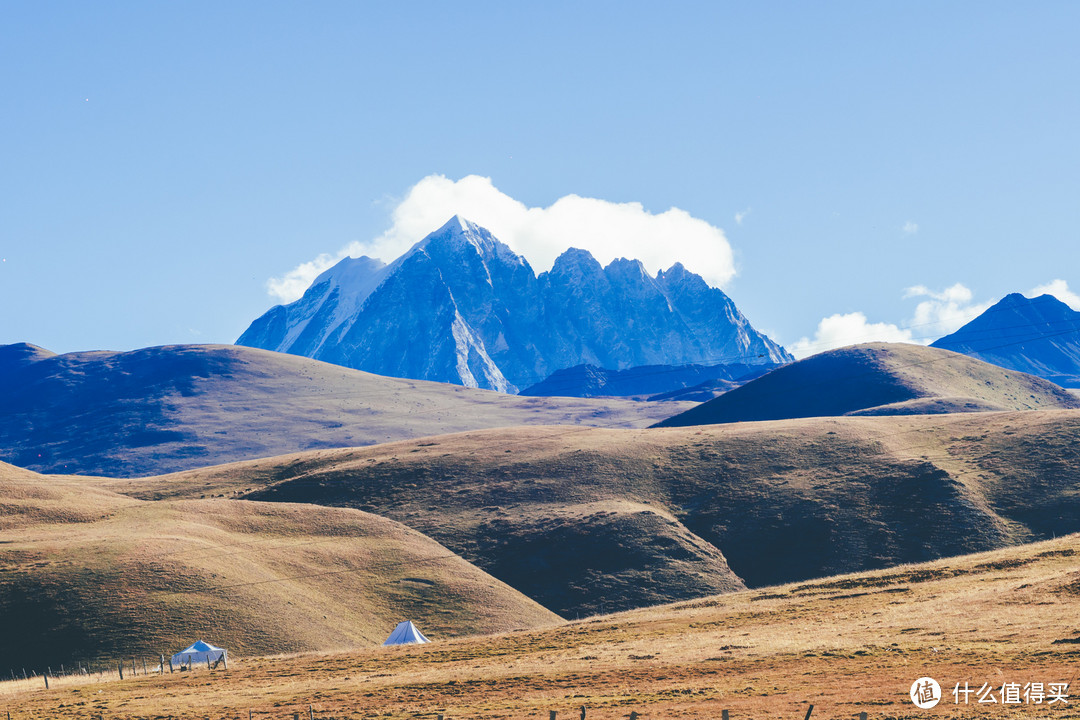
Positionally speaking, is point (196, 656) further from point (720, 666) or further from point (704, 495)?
point (704, 495)

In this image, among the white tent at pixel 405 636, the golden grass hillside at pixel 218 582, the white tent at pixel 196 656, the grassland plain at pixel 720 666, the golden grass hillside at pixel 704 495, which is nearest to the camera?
the grassland plain at pixel 720 666

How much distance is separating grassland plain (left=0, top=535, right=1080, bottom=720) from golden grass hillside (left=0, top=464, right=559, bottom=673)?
15790 millimetres

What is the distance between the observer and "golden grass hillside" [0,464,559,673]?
297ft

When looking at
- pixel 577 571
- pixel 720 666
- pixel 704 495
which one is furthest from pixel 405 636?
pixel 704 495

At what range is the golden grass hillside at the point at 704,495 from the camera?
392ft

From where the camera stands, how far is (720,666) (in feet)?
173

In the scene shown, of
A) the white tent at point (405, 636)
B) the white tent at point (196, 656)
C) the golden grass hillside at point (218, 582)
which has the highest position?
the golden grass hillside at point (218, 582)

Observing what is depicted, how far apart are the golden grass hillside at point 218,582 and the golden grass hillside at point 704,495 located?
11.0 meters

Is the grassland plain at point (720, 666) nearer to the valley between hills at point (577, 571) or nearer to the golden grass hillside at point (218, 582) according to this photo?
the valley between hills at point (577, 571)

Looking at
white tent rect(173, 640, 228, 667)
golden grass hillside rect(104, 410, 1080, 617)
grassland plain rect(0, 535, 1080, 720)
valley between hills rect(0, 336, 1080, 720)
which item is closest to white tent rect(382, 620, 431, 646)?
valley between hills rect(0, 336, 1080, 720)

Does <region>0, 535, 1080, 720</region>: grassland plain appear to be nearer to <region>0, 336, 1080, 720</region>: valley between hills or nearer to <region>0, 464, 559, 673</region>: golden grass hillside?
<region>0, 336, 1080, 720</region>: valley between hills

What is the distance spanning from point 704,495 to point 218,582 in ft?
220

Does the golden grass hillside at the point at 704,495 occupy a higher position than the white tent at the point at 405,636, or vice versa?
the golden grass hillside at the point at 704,495

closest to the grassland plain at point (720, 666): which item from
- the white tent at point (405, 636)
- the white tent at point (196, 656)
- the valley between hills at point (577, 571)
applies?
the valley between hills at point (577, 571)
